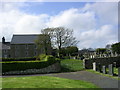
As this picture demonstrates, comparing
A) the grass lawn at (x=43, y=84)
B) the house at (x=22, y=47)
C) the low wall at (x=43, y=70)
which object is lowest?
the low wall at (x=43, y=70)

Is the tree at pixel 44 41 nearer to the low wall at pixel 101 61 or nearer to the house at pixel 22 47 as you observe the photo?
the house at pixel 22 47

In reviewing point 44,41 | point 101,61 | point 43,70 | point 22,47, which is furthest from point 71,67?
point 22,47

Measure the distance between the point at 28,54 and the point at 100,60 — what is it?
37485 mm

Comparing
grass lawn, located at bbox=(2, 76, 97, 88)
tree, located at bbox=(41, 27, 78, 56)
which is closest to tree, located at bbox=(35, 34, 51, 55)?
tree, located at bbox=(41, 27, 78, 56)

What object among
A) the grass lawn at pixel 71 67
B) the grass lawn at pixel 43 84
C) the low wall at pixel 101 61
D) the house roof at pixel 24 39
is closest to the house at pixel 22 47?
the house roof at pixel 24 39

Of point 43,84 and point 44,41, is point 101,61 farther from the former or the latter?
point 43,84

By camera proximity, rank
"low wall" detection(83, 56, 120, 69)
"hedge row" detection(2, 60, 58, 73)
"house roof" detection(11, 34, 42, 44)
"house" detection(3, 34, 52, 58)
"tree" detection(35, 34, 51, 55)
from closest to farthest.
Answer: "hedge row" detection(2, 60, 58, 73)
"low wall" detection(83, 56, 120, 69)
"tree" detection(35, 34, 51, 55)
"house" detection(3, 34, 52, 58)
"house roof" detection(11, 34, 42, 44)

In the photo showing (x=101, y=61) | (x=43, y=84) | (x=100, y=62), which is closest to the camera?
(x=43, y=84)

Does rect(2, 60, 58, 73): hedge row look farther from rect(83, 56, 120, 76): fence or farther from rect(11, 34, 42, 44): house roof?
rect(11, 34, 42, 44): house roof

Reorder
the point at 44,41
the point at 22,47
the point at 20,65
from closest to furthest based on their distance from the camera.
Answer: the point at 20,65, the point at 44,41, the point at 22,47

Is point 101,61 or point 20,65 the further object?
point 101,61

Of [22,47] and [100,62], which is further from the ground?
[22,47]

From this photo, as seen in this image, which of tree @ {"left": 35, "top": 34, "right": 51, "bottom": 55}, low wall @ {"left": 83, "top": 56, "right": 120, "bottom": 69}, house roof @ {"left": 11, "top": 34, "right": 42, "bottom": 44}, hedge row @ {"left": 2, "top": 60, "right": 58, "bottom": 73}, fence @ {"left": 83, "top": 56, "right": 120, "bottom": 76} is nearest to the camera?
hedge row @ {"left": 2, "top": 60, "right": 58, "bottom": 73}

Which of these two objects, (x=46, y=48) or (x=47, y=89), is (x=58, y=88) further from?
(x=46, y=48)
